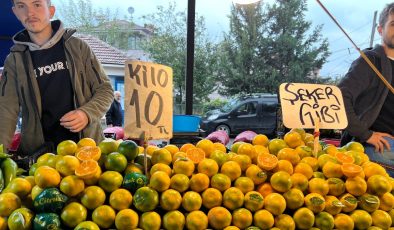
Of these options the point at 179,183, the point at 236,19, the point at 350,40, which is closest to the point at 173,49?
the point at 236,19

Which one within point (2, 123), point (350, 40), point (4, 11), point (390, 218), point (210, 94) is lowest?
point (210, 94)

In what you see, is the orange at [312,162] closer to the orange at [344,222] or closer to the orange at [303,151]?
the orange at [303,151]

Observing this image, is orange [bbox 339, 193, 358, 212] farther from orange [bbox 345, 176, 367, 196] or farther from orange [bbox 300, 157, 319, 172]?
orange [bbox 300, 157, 319, 172]

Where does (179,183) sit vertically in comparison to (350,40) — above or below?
below

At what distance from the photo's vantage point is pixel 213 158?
1.23m

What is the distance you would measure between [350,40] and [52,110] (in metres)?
1.48

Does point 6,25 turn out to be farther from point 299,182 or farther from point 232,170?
point 299,182

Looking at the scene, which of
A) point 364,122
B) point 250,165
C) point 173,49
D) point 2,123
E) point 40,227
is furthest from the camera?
point 173,49

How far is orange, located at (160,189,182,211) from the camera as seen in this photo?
104 cm

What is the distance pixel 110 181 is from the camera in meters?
1.07

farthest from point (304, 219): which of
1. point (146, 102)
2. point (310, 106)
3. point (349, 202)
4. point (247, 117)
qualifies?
point (247, 117)

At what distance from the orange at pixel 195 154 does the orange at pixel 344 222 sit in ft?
1.53

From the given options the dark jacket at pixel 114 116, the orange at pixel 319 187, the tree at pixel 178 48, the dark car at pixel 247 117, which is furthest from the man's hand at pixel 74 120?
the dark car at pixel 247 117

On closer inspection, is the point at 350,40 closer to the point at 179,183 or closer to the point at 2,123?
the point at 179,183
